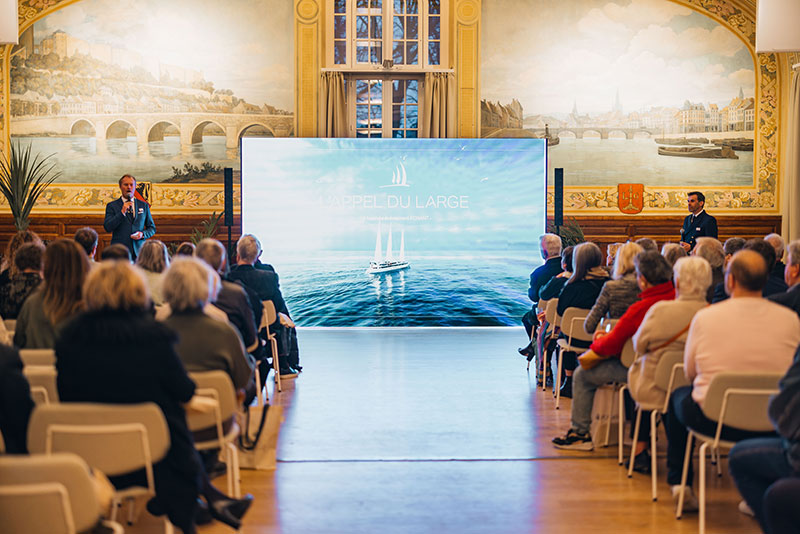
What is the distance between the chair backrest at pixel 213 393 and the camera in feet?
11.7

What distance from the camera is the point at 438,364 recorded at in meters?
8.05

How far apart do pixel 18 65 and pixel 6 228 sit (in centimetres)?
230

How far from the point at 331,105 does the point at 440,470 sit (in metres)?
8.21

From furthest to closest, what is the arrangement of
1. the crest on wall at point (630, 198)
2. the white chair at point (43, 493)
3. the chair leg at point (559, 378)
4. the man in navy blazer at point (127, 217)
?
1. the crest on wall at point (630, 198)
2. the man in navy blazer at point (127, 217)
3. the chair leg at point (559, 378)
4. the white chair at point (43, 493)

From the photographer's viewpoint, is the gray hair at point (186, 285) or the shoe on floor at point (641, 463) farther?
the shoe on floor at point (641, 463)

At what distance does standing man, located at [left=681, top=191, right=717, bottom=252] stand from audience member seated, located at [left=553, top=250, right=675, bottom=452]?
4932mm

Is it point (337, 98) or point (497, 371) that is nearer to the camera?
point (497, 371)

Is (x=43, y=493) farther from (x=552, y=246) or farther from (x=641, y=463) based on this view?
(x=552, y=246)

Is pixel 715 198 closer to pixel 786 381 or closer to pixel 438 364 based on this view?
pixel 438 364

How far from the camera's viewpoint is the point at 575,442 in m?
5.23

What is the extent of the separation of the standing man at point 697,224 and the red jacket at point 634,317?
16.8 feet

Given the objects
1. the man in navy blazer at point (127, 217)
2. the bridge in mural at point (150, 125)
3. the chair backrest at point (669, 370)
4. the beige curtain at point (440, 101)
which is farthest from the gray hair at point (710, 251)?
the bridge in mural at point (150, 125)

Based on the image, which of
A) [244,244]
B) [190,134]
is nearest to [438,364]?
[244,244]

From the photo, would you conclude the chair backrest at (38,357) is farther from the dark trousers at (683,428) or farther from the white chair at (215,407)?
the dark trousers at (683,428)
